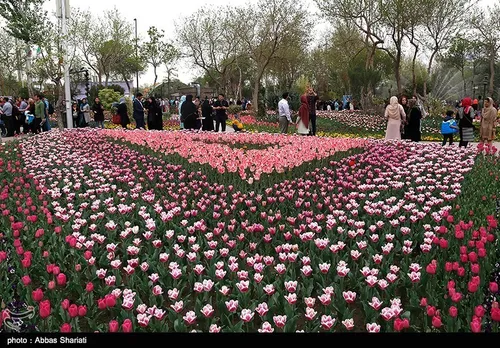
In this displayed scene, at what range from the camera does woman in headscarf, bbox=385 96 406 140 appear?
12.1 meters

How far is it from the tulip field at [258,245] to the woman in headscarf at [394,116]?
2926 millimetres

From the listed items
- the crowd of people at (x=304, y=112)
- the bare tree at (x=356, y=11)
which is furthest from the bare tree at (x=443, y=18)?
the crowd of people at (x=304, y=112)

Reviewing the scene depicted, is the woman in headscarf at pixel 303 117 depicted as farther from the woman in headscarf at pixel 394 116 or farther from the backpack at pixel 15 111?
the backpack at pixel 15 111

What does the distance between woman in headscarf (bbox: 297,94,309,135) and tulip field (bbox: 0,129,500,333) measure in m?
5.31

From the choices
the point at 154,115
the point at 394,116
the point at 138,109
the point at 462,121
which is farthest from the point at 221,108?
the point at 462,121

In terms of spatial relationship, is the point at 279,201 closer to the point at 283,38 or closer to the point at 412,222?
the point at 412,222

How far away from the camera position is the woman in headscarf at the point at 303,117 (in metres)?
14.6

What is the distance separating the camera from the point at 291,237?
4.79 m

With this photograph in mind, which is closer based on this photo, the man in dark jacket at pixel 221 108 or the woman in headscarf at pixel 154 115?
the man in dark jacket at pixel 221 108

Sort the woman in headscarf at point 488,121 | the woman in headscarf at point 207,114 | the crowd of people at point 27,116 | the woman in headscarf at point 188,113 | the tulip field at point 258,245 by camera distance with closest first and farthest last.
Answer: the tulip field at point 258,245 < the woman in headscarf at point 488,121 < the woman in headscarf at point 188,113 < the woman in headscarf at point 207,114 < the crowd of people at point 27,116

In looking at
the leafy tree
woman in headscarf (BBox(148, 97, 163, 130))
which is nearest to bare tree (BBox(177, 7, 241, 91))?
A: the leafy tree

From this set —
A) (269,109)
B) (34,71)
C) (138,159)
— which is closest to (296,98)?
(269,109)

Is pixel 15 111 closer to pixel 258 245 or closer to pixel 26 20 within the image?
pixel 26 20

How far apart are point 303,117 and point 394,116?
10.6 feet
